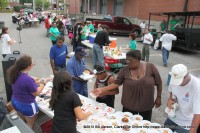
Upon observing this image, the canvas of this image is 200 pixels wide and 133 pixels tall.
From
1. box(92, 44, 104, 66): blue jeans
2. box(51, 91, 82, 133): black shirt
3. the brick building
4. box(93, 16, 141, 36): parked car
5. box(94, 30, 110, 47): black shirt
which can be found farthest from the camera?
box(93, 16, 141, 36): parked car

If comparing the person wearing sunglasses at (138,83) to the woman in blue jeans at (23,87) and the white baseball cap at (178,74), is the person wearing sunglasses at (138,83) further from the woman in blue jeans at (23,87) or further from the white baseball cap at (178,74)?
the woman in blue jeans at (23,87)

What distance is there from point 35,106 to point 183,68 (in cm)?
258

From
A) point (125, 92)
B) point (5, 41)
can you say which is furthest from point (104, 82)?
point (5, 41)

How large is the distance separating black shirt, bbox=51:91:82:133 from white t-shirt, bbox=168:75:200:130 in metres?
1.41

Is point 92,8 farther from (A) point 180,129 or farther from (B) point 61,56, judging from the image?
(A) point 180,129

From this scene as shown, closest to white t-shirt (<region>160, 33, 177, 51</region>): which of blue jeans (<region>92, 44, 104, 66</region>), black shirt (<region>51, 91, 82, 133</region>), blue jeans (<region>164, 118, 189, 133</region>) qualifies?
blue jeans (<region>92, 44, 104, 66</region>)

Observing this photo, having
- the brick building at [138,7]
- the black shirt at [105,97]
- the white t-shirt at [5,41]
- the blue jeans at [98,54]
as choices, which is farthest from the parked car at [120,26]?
the black shirt at [105,97]

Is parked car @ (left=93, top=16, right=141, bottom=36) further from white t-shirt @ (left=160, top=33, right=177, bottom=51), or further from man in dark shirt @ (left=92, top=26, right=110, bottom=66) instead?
man in dark shirt @ (left=92, top=26, right=110, bottom=66)

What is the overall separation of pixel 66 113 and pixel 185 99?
1.64 metres

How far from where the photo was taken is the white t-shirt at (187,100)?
2.68 meters

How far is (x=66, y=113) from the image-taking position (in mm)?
2719

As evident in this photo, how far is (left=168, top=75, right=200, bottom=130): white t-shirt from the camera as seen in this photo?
268cm

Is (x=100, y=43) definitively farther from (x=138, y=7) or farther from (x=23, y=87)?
(x=138, y=7)

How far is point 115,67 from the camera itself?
8.83 meters
